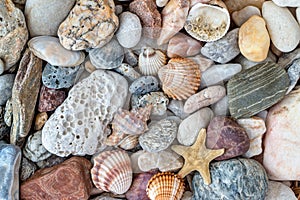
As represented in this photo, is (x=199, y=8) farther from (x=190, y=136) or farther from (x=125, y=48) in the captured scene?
(x=190, y=136)

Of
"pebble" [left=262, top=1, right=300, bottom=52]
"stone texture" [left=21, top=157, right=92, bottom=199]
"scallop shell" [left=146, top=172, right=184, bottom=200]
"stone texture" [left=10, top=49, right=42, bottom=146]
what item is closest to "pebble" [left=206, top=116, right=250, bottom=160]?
"scallop shell" [left=146, top=172, right=184, bottom=200]

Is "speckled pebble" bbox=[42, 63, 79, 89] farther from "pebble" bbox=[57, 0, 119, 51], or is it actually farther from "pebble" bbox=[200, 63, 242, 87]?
"pebble" bbox=[200, 63, 242, 87]

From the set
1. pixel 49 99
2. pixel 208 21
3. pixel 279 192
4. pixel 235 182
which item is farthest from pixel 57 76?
pixel 279 192

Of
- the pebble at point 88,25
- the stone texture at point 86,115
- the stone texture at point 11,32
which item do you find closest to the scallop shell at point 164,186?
the stone texture at point 86,115

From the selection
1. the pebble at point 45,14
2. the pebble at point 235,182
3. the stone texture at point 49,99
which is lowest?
the pebble at point 235,182

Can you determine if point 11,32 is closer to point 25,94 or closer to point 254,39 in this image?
point 25,94

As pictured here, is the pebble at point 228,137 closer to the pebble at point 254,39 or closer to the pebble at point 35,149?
the pebble at point 254,39

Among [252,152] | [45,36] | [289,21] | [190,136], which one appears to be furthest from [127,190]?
[289,21]
